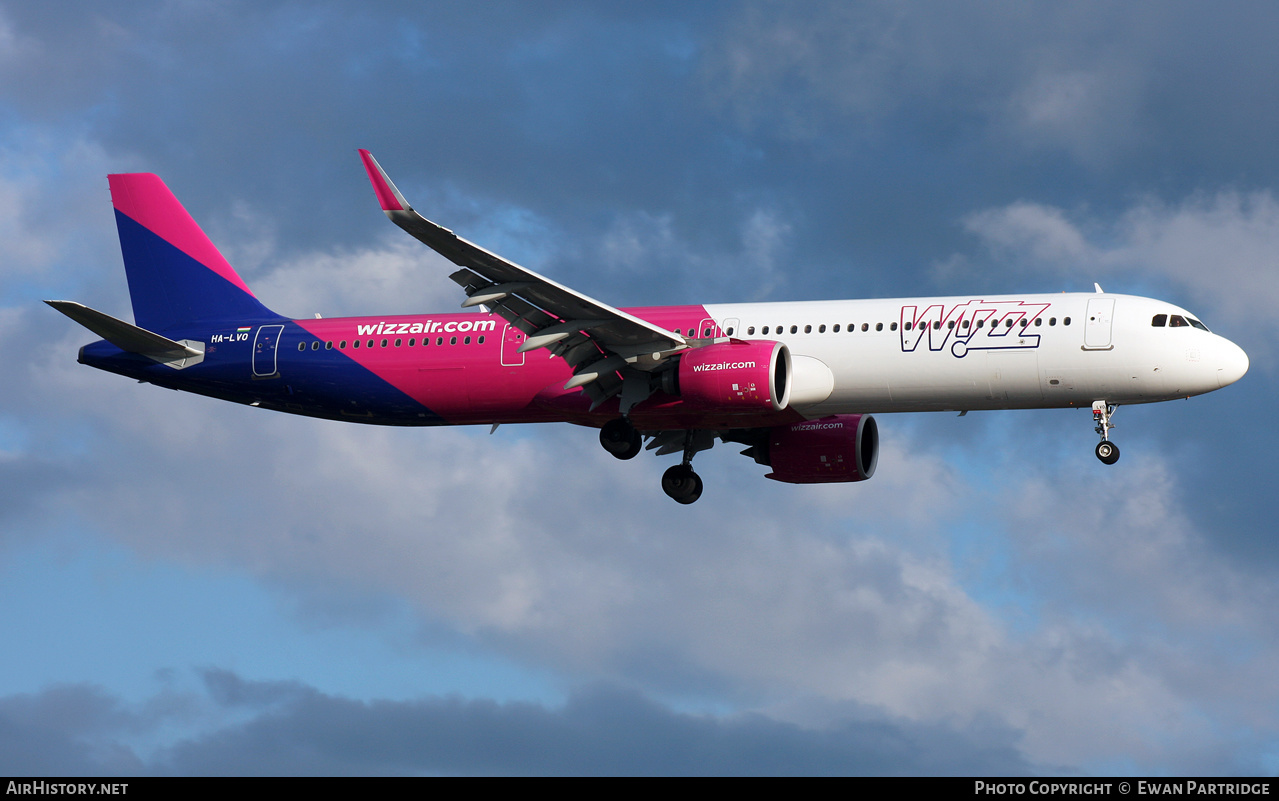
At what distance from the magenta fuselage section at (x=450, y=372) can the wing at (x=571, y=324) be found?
911 mm

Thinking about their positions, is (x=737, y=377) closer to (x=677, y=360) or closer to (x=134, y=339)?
(x=677, y=360)


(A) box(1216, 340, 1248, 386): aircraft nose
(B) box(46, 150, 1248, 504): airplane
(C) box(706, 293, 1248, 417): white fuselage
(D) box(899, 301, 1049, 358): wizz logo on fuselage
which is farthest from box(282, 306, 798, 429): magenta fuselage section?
(A) box(1216, 340, 1248, 386): aircraft nose

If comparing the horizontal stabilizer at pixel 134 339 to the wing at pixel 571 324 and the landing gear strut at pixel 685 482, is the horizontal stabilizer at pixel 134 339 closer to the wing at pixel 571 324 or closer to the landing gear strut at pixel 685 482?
the wing at pixel 571 324

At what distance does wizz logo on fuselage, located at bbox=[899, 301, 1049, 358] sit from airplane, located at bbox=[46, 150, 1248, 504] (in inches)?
1.8

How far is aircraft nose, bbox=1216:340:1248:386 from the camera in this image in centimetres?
3872

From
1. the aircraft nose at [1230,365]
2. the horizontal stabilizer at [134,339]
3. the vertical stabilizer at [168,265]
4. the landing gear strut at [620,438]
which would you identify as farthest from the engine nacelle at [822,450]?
the horizontal stabilizer at [134,339]

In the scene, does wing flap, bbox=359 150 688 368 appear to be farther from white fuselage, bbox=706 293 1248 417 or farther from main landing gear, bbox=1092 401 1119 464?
main landing gear, bbox=1092 401 1119 464

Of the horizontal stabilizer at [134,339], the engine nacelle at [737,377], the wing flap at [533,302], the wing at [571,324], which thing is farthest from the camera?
the horizontal stabilizer at [134,339]

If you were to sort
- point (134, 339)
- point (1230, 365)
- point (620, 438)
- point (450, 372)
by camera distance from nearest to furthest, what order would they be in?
point (1230, 365)
point (450, 372)
point (620, 438)
point (134, 339)

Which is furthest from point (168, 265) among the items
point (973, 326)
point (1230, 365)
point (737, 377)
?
point (1230, 365)

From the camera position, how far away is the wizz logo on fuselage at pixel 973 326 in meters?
39.1

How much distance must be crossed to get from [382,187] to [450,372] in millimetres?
10466

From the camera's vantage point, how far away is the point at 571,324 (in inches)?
1571
